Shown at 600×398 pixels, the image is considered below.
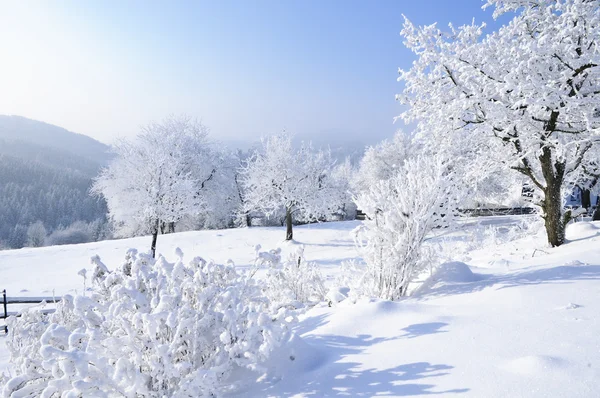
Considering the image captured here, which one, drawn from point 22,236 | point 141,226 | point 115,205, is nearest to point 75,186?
point 22,236

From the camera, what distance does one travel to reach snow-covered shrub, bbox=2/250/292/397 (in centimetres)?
242

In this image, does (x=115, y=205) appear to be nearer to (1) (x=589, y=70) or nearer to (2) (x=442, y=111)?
(2) (x=442, y=111)

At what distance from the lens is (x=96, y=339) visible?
258 centimetres

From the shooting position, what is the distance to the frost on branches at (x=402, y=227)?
5.07 meters

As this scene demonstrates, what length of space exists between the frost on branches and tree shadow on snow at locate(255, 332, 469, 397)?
215cm

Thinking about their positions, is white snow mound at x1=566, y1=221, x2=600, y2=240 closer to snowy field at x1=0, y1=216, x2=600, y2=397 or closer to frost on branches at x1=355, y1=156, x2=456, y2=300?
snowy field at x1=0, y1=216, x2=600, y2=397

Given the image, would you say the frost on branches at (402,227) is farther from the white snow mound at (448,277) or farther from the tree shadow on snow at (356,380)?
the tree shadow on snow at (356,380)

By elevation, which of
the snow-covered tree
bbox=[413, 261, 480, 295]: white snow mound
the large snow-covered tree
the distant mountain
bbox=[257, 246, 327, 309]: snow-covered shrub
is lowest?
bbox=[257, 246, 327, 309]: snow-covered shrub

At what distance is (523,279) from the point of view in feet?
15.3

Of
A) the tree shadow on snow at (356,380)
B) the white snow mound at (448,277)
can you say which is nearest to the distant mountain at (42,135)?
the white snow mound at (448,277)

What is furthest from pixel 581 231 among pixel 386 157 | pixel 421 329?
pixel 386 157

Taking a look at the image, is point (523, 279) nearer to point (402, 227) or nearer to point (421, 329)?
point (402, 227)

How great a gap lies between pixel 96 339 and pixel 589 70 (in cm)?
886

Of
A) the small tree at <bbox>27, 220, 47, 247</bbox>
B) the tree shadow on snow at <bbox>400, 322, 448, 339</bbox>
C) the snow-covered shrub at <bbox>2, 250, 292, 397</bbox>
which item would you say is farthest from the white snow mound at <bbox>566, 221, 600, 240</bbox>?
the small tree at <bbox>27, 220, 47, 247</bbox>
